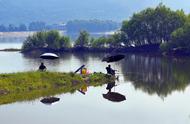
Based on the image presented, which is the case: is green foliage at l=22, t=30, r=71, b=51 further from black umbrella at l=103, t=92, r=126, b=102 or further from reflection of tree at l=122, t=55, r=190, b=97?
black umbrella at l=103, t=92, r=126, b=102

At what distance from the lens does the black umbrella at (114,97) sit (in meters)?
37.0

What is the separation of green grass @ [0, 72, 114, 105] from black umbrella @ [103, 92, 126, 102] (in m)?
3.45

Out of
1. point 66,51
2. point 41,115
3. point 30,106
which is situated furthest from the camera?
point 66,51

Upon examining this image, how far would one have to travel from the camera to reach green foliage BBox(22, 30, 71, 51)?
120 metres

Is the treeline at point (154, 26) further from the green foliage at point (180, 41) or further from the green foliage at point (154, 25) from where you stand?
the green foliage at point (180, 41)

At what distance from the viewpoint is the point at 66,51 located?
11781 cm

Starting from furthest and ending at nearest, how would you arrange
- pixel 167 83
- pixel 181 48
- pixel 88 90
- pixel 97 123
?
1. pixel 181 48
2. pixel 167 83
3. pixel 88 90
4. pixel 97 123

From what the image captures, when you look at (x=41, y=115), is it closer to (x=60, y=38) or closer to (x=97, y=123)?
(x=97, y=123)

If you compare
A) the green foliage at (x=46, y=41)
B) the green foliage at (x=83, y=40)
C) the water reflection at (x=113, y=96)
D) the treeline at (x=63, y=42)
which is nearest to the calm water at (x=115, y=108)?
the water reflection at (x=113, y=96)

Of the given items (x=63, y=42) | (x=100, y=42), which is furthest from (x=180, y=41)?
(x=63, y=42)

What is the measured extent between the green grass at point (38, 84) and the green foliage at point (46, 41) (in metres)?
73.9

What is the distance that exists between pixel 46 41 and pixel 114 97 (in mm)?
87646

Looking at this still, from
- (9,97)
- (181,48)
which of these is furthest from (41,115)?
(181,48)

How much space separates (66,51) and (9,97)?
80.7 meters
